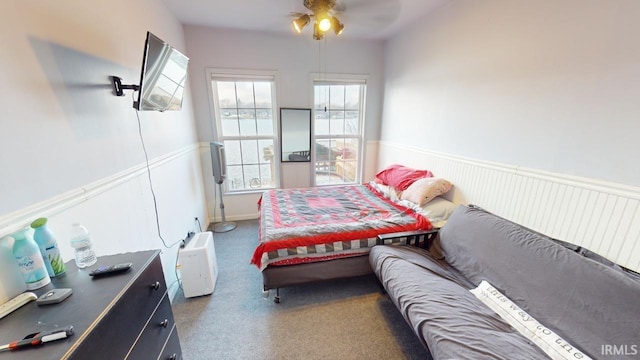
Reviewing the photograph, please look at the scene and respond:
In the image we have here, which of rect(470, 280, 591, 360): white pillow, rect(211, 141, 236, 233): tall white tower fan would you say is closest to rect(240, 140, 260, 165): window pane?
rect(211, 141, 236, 233): tall white tower fan

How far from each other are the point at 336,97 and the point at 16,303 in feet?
11.4

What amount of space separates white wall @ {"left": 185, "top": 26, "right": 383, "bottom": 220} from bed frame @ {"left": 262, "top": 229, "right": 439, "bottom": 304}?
1874 millimetres

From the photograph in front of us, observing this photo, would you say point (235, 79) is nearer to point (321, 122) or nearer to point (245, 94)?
point (245, 94)

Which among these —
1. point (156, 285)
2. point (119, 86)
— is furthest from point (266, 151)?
point (156, 285)

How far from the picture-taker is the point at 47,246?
33.5 inches

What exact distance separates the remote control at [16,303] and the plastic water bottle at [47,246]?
11 cm

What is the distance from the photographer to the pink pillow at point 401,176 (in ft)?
8.54

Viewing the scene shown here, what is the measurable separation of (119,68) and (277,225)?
1.54 m

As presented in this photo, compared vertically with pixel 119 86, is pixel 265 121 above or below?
below

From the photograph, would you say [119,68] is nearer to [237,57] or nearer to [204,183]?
[237,57]

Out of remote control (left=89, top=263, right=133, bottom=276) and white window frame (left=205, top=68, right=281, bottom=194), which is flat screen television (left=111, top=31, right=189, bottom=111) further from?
white window frame (left=205, top=68, right=281, bottom=194)

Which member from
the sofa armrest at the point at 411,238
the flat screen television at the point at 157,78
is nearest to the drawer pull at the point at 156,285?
the flat screen television at the point at 157,78

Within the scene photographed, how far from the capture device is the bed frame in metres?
1.84

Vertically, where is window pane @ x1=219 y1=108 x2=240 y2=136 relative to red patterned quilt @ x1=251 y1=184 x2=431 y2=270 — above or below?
above
